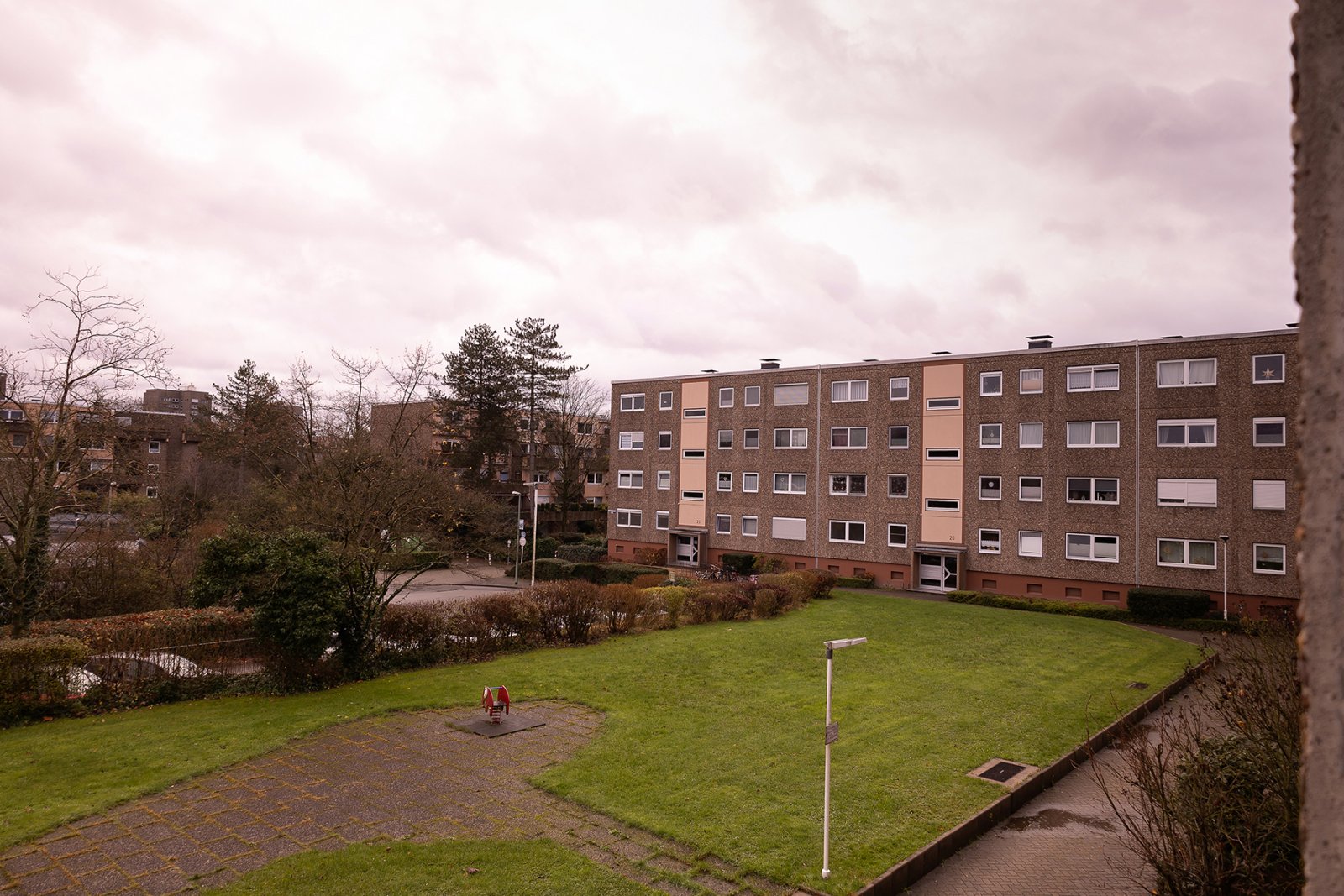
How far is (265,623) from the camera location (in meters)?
16.3

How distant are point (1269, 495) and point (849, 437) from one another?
18.4 meters

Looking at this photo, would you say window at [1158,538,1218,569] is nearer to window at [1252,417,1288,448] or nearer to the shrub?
the shrub

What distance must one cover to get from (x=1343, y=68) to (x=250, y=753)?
14.8m

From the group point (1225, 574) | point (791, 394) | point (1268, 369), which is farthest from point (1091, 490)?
point (791, 394)

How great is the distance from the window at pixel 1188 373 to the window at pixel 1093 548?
7.09m

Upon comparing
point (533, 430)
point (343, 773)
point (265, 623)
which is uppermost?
point (533, 430)

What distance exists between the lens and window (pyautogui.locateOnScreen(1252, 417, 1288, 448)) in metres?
31.4

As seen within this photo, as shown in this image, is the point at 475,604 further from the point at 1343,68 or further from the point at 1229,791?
the point at 1343,68

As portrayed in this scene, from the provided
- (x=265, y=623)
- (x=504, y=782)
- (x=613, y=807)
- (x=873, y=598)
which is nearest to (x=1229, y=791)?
(x=613, y=807)

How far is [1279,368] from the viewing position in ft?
103

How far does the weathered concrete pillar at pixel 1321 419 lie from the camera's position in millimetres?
1996

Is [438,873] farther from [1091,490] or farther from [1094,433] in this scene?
[1094,433]

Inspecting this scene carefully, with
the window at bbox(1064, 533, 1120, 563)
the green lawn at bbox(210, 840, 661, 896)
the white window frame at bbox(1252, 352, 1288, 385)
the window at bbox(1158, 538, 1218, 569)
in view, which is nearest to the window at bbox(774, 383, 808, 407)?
the window at bbox(1064, 533, 1120, 563)

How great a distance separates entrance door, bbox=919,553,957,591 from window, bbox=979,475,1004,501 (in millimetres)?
3272
